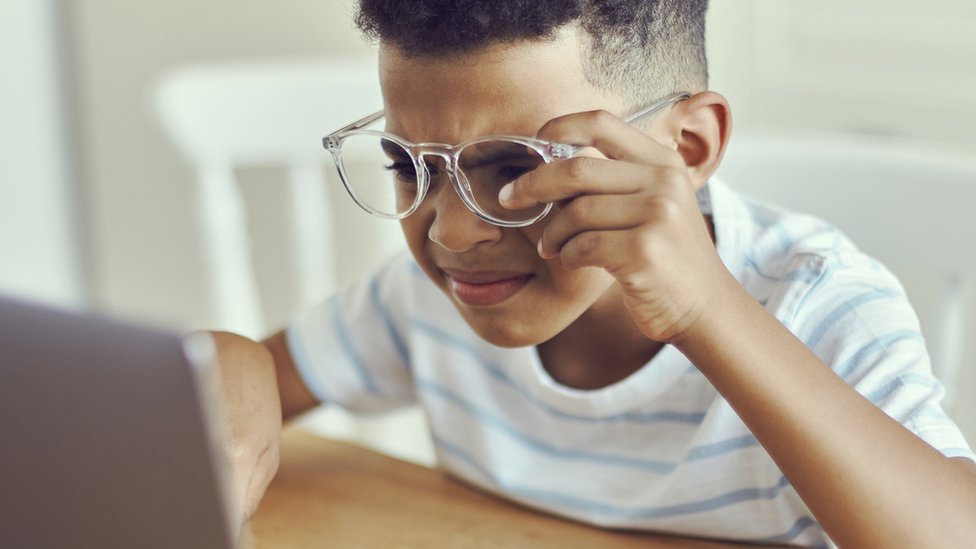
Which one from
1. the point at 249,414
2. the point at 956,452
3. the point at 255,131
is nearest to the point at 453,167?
the point at 249,414

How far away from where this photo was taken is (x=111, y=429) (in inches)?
14.7

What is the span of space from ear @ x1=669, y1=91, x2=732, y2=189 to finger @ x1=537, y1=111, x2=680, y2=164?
5.7 inches

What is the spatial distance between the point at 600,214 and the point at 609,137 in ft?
0.16

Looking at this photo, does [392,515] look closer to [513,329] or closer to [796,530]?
[513,329]

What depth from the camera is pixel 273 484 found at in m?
0.87

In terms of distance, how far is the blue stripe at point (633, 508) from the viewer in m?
0.85

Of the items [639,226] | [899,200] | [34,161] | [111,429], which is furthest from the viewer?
[34,161]

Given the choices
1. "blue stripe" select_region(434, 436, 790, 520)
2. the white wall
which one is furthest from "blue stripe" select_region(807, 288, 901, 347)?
the white wall

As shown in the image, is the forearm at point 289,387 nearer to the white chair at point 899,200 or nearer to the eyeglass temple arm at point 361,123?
the eyeglass temple arm at point 361,123

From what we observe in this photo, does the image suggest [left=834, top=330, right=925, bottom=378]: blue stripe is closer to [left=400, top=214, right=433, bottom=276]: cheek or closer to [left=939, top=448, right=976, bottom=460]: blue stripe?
[left=939, top=448, right=976, bottom=460]: blue stripe

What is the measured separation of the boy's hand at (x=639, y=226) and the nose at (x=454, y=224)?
0.09 meters

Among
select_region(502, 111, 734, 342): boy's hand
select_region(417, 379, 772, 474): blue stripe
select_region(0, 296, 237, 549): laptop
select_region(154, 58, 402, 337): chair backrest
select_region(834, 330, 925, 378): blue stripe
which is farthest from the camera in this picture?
select_region(154, 58, 402, 337): chair backrest

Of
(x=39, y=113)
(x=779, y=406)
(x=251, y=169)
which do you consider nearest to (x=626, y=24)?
(x=779, y=406)

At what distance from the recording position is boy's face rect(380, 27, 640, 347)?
2.41 ft
